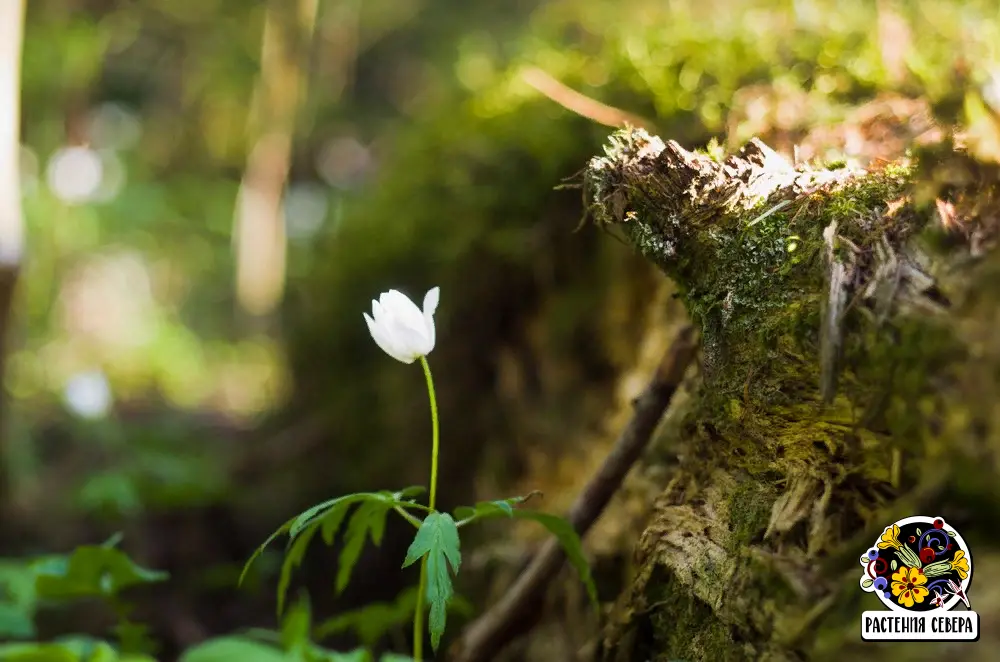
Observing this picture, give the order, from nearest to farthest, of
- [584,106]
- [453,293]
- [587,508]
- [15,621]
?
[587,508]
[15,621]
[584,106]
[453,293]

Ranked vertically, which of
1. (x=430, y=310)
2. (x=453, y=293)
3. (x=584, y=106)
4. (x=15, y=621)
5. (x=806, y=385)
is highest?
(x=584, y=106)

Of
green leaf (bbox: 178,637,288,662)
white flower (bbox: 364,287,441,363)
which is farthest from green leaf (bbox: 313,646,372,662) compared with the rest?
white flower (bbox: 364,287,441,363)

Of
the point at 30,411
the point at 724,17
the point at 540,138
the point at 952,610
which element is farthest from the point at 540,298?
the point at 30,411

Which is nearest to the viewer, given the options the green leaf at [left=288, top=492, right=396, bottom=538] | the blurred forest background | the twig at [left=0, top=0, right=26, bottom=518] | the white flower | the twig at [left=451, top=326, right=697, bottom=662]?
the green leaf at [left=288, top=492, right=396, bottom=538]

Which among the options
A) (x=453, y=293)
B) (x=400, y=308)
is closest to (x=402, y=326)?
(x=400, y=308)

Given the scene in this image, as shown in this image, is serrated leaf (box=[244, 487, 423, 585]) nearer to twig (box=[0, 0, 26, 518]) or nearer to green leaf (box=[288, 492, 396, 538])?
green leaf (box=[288, 492, 396, 538])

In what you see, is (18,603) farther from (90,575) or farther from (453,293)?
(453,293)

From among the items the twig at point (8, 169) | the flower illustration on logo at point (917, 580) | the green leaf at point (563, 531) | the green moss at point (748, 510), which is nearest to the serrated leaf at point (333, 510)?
the green leaf at point (563, 531)

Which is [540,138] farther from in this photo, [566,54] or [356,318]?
[356,318]
